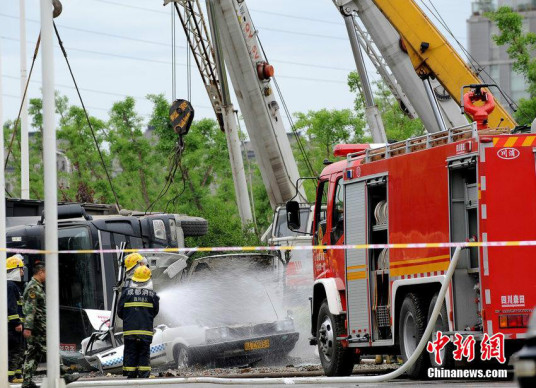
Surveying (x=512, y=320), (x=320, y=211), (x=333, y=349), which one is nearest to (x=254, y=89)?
(x=320, y=211)

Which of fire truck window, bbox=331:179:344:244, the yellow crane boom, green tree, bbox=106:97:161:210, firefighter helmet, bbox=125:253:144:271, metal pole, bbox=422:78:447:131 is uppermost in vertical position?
green tree, bbox=106:97:161:210

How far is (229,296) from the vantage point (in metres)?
20.2

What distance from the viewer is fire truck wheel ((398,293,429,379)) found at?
13328 millimetres

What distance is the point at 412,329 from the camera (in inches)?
538

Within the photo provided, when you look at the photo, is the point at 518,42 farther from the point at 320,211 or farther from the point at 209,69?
A: the point at 320,211

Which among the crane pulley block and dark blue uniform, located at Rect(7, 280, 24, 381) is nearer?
dark blue uniform, located at Rect(7, 280, 24, 381)

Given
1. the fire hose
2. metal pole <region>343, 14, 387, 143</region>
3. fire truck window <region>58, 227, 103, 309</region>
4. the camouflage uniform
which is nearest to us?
the fire hose

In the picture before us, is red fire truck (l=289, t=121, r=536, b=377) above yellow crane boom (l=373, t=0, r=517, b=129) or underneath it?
underneath

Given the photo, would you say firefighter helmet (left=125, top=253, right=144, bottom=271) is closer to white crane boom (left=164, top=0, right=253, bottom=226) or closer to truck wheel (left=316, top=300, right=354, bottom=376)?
truck wheel (left=316, top=300, right=354, bottom=376)

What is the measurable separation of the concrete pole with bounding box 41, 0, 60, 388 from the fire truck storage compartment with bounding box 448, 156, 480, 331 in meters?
4.11

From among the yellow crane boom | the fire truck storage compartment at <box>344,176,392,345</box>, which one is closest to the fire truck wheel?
the fire truck storage compartment at <box>344,176,392,345</box>

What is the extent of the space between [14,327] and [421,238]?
6199 mm

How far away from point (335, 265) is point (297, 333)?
144 inches

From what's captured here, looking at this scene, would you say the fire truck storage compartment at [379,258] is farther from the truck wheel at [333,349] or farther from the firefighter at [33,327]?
the firefighter at [33,327]
